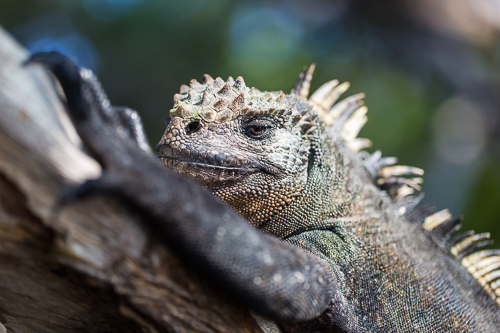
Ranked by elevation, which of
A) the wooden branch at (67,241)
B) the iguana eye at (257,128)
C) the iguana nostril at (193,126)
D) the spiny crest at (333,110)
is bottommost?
the wooden branch at (67,241)

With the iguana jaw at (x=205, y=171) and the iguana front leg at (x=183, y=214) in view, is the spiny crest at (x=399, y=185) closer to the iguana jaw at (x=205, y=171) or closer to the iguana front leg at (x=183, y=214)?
the iguana jaw at (x=205, y=171)

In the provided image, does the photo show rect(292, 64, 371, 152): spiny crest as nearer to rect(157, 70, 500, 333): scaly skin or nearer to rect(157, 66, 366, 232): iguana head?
rect(157, 70, 500, 333): scaly skin

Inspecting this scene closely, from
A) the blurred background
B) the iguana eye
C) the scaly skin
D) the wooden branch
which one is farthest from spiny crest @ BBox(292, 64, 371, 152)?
the blurred background

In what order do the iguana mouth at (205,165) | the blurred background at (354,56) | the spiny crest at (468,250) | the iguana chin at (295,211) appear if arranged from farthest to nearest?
the blurred background at (354,56)
the spiny crest at (468,250)
the iguana mouth at (205,165)
the iguana chin at (295,211)

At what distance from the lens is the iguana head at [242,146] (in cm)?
272

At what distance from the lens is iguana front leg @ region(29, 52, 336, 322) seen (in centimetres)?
168

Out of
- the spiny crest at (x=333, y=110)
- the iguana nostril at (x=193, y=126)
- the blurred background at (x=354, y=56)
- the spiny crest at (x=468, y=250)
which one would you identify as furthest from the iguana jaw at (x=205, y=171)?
the blurred background at (x=354, y=56)

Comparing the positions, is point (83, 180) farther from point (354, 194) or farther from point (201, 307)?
point (354, 194)

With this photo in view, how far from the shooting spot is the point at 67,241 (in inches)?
66.1

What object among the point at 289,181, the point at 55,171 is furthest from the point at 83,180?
the point at 289,181

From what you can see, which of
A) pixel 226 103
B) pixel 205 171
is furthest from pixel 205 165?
pixel 226 103

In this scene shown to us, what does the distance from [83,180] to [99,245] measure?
0.30m

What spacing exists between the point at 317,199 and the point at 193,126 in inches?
42.0

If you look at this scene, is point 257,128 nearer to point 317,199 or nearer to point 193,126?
point 193,126
